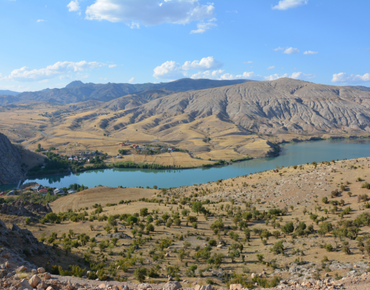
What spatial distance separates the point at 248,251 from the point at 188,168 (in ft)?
235

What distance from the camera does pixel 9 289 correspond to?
295 inches

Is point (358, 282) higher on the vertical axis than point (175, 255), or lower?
higher

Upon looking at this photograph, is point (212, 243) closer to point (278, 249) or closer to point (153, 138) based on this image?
point (278, 249)

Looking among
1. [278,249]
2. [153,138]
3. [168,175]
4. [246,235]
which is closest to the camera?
[278,249]

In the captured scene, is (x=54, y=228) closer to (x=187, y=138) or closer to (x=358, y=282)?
(x=358, y=282)

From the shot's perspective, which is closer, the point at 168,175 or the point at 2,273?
the point at 2,273

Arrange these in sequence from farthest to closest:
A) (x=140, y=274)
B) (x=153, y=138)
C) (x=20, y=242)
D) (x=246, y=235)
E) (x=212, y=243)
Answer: (x=153, y=138) → (x=246, y=235) → (x=212, y=243) → (x=20, y=242) → (x=140, y=274)

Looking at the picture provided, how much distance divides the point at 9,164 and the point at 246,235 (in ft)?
272

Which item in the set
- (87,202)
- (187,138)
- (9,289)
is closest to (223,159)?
(187,138)

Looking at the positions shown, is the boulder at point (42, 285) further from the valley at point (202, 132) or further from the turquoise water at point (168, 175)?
the valley at point (202, 132)

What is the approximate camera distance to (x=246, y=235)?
2033cm

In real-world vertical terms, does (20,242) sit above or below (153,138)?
below

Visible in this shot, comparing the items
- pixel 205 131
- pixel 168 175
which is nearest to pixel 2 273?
pixel 168 175

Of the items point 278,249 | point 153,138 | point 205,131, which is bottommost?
point 278,249
